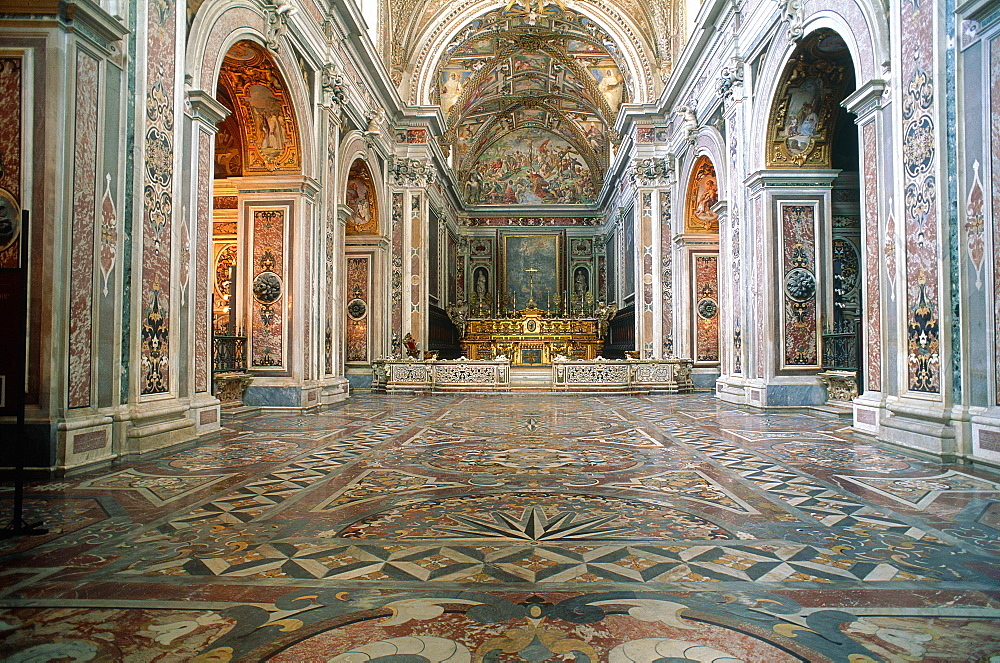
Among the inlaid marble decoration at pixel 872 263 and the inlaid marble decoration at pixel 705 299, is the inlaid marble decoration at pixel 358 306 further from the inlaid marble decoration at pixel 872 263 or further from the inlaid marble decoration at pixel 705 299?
the inlaid marble decoration at pixel 872 263

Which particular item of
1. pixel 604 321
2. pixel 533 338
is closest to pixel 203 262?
pixel 533 338

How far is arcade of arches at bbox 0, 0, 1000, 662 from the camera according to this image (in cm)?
247

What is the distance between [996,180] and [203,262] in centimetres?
853

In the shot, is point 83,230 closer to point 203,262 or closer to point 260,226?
point 203,262

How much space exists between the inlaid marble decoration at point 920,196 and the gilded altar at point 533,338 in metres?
20.1

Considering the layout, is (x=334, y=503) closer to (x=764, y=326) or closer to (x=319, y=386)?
(x=319, y=386)

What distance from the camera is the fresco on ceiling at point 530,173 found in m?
31.6

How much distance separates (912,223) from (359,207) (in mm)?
13582

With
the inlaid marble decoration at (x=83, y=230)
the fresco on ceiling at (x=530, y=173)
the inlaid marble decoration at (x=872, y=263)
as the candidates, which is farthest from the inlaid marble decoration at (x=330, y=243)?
the fresco on ceiling at (x=530, y=173)

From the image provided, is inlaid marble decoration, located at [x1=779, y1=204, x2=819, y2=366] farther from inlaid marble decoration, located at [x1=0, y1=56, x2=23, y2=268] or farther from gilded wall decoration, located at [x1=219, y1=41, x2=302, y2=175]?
inlaid marble decoration, located at [x1=0, y1=56, x2=23, y2=268]

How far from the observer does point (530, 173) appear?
31859 millimetres

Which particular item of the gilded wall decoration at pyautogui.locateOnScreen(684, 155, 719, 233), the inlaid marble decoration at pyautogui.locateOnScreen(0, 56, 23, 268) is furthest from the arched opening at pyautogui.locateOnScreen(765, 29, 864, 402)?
the inlaid marble decoration at pyautogui.locateOnScreen(0, 56, 23, 268)

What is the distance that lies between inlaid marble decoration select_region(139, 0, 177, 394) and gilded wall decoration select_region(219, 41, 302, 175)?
3395 millimetres

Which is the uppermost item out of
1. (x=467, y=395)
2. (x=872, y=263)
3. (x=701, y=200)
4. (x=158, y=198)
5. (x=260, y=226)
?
(x=701, y=200)
